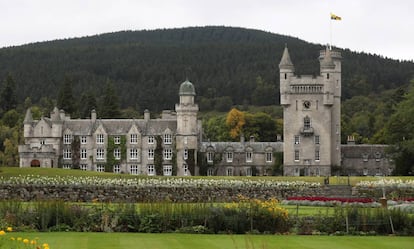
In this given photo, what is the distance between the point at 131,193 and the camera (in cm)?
5631

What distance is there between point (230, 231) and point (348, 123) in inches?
4167

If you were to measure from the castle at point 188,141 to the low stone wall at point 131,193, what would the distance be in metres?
35.6

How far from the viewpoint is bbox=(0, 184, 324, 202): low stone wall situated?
53906mm

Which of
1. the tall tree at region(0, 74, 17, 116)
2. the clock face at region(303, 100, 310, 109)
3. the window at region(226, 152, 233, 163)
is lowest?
the window at region(226, 152, 233, 163)

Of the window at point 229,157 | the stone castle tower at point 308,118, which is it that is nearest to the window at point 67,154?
the window at point 229,157

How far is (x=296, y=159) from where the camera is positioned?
95500mm

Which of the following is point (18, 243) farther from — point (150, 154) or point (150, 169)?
point (150, 154)

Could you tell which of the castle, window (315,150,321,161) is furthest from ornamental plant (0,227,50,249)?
window (315,150,321,161)

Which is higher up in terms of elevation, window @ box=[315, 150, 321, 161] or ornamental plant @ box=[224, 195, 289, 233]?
window @ box=[315, 150, 321, 161]

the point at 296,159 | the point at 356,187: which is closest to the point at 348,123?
the point at 296,159

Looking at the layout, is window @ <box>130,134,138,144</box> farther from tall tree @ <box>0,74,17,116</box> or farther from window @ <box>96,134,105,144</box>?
tall tree @ <box>0,74,17,116</box>

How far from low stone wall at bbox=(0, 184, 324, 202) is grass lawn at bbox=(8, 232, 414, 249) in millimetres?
20278

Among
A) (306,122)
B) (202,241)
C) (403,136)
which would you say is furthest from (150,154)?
(202,241)

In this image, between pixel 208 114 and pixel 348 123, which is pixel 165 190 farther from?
pixel 208 114
